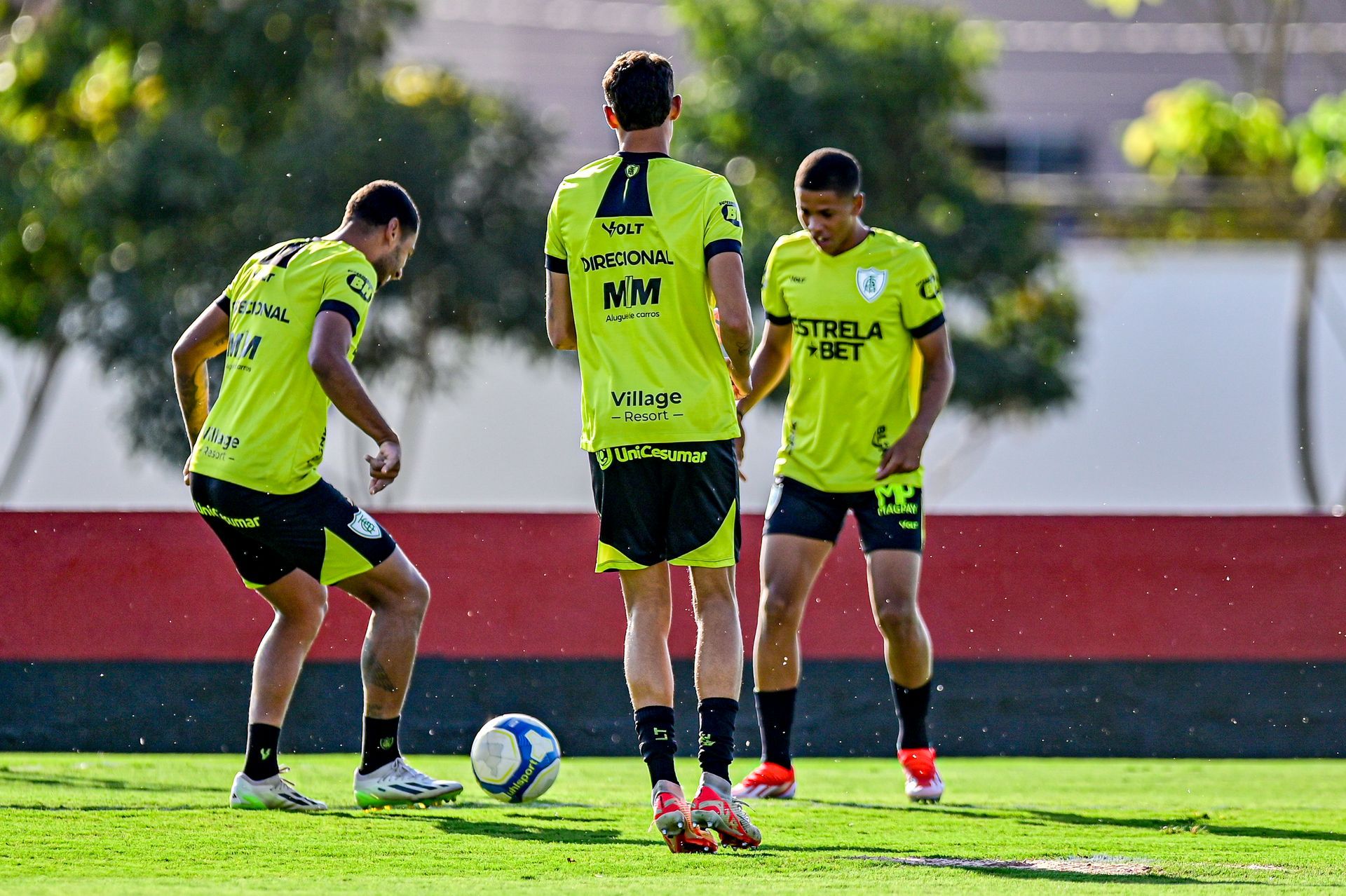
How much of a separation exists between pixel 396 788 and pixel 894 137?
1743 centimetres

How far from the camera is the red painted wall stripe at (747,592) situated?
8.20 metres

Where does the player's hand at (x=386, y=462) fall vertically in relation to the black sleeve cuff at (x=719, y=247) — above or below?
below

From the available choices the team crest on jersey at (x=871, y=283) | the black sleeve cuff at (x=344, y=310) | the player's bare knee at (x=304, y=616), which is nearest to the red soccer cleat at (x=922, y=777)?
the team crest on jersey at (x=871, y=283)

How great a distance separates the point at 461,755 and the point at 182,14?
47.9ft

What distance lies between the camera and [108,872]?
4195mm

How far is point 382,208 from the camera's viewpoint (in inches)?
225

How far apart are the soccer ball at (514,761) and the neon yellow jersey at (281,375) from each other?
1.06 meters

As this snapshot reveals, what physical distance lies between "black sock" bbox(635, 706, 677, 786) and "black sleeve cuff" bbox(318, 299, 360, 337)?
61.5 inches

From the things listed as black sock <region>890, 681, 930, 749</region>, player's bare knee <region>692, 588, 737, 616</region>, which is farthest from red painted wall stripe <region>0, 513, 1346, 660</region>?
player's bare knee <region>692, 588, 737, 616</region>

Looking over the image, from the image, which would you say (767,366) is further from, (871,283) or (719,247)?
(719,247)

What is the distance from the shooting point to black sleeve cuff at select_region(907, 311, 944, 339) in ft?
21.0

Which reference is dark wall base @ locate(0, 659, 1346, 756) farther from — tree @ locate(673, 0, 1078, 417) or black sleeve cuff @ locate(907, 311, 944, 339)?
tree @ locate(673, 0, 1078, 417)

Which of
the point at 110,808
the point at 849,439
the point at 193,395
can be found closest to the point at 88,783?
the point at 110,808

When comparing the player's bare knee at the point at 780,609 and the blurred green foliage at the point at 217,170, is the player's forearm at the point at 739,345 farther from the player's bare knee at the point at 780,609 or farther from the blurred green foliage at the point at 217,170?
the blurred green foliage at the point at 217,170
